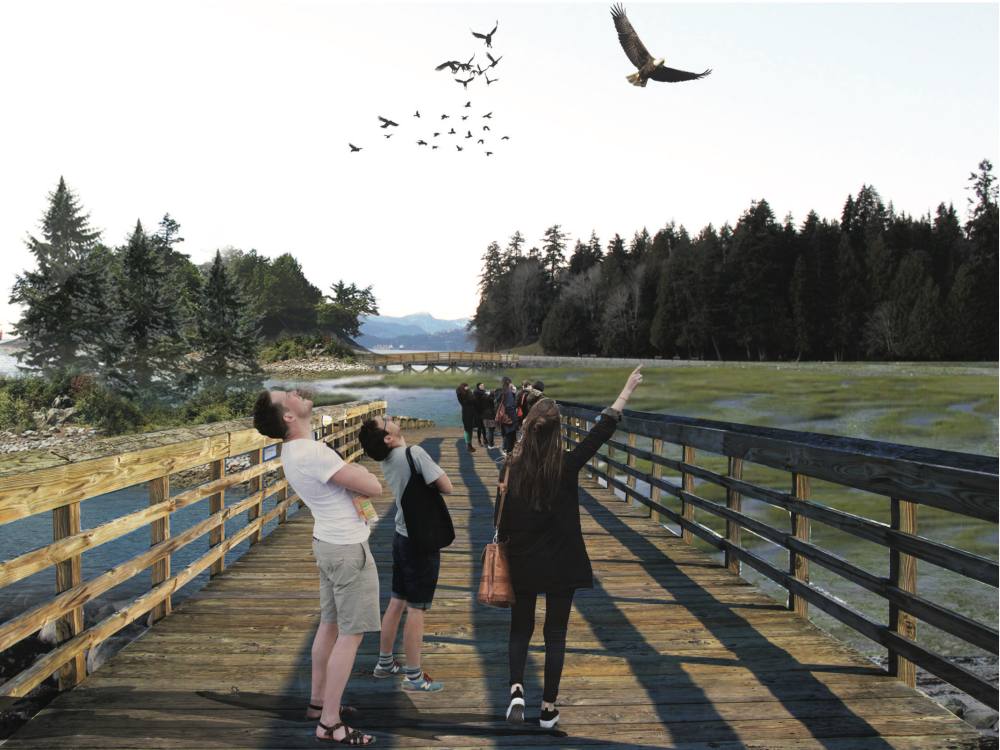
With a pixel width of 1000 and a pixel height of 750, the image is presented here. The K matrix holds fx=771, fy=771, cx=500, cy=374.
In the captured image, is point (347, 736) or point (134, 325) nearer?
point (347, 736)

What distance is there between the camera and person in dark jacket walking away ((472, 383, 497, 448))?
66.4 feet

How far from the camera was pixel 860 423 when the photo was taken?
4078 cm

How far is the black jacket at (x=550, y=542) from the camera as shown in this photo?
3871mm

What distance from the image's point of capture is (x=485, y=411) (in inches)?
826

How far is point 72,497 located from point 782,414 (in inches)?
1760

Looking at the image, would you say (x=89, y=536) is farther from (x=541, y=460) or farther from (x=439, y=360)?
(x=439, y=360)

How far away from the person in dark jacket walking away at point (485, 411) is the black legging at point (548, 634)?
51.8 feet

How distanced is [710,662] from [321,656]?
2.47 metres

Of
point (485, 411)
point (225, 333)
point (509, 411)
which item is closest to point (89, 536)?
point (509, 411)

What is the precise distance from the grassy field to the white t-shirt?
33708 millimetres

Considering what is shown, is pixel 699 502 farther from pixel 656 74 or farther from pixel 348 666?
pixel 656 74

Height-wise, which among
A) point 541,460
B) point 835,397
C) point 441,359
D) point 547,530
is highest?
point 441,359

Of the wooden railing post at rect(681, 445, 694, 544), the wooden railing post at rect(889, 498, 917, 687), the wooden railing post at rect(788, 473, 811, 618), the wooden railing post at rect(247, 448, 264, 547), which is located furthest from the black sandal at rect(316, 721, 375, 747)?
the wooden railing post at rect(681, 445, 694, 544)

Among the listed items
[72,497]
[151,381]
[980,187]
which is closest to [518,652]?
[72,497]
